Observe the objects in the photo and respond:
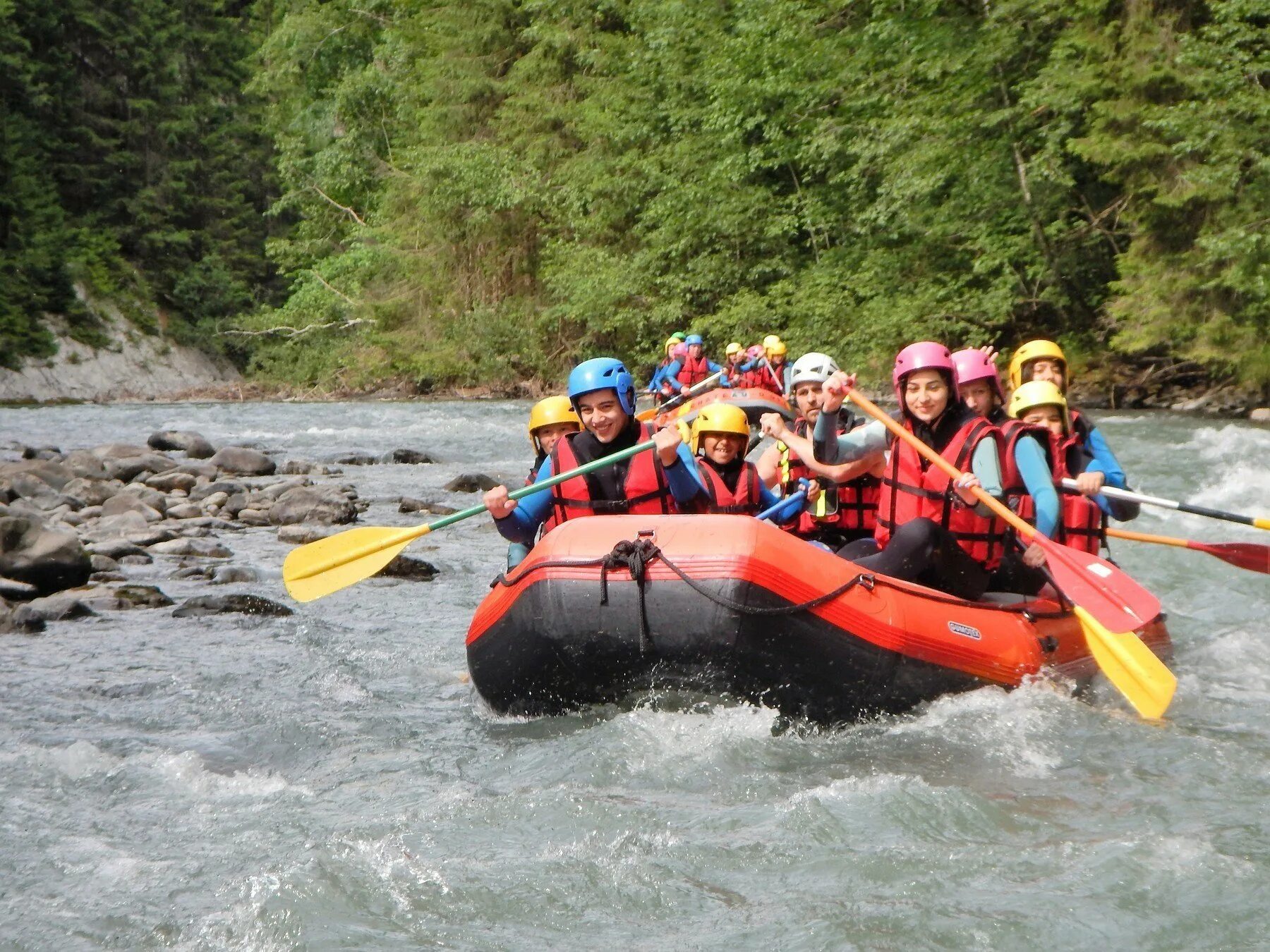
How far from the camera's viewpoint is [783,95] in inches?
855

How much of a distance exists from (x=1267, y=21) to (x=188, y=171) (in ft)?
87.4

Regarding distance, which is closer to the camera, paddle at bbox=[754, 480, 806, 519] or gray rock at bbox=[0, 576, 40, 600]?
paddle at bbox=[754, 480, 806, 519]

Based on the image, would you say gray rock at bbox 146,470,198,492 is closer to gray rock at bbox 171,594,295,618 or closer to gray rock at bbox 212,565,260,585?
gray rock at bbox 212,565,260,585

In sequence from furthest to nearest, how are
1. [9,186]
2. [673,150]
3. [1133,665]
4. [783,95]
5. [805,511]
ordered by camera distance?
[9,186]
[673,150]
[783,95]
[805,511]
[1133,665]

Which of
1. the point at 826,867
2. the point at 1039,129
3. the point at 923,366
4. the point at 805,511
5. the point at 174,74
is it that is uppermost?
the point at 174,74

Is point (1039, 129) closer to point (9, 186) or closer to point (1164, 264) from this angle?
point (1164, 264)

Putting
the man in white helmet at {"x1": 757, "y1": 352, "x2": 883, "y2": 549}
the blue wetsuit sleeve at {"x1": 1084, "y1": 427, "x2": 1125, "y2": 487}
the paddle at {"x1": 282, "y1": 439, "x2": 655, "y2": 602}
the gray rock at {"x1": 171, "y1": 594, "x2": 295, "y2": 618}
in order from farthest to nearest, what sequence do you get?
the gray rock at {"x1": 171, "y1": 594, "x2": 295, "y2": 618} → the blue wetsuit sleeve at {"x1": 1084, "y1": 427, "x2": 1125, "y2": 487} → the man in white helmet at {"x1": 757, "y1": 352, "x2": 883, "y2": 549} → the paddle at {"x1": 282, "y1": 439, "x2": 655, "y2": 602}

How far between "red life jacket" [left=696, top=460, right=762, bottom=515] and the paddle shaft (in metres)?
0.35

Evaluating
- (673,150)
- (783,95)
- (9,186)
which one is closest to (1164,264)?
(783,95)

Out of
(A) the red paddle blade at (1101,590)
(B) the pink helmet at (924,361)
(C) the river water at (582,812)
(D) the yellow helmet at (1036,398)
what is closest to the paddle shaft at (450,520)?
(C) the river water at (582,812)

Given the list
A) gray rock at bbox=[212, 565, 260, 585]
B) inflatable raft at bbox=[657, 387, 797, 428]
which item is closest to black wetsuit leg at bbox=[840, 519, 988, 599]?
gray rock at bbox=[212, 565, 260, 585]

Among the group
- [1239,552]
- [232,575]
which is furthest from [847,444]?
[232,575]

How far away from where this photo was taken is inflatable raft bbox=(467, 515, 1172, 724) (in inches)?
178

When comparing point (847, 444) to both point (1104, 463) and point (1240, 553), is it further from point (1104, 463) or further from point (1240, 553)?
point (1240, 553)
